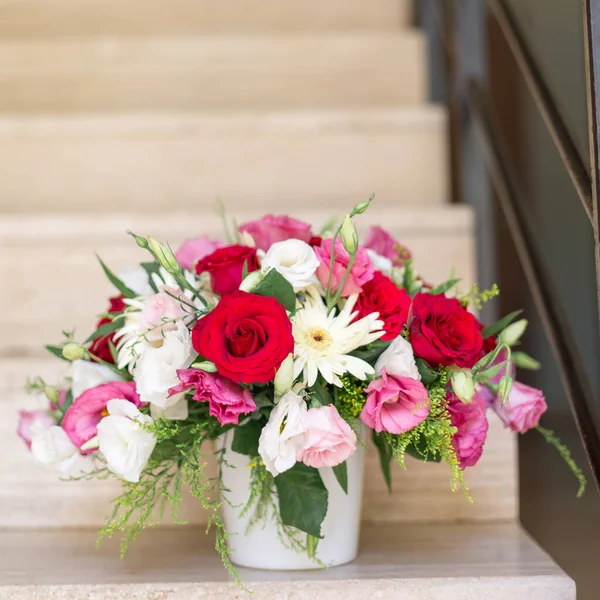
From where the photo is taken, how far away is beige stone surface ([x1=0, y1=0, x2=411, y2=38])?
6.59ft

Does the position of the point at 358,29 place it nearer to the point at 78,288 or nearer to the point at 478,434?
the point at 78,288

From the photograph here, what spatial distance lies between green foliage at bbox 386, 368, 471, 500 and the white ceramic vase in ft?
0.29

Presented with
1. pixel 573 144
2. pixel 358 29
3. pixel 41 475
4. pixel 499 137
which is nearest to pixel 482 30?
pixel 499 137

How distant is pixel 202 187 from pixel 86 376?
2.57 feet

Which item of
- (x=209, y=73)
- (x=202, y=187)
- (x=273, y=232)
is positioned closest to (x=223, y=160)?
(x=202, y=187)

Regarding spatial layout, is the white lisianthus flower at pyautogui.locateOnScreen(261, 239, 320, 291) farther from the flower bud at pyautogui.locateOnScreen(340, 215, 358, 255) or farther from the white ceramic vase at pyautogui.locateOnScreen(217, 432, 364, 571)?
the white ceramic vase at pyautogui.locateOnScreen(217, 432, 364, 571)

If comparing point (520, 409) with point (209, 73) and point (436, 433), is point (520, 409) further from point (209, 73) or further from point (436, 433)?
point (209, 73)

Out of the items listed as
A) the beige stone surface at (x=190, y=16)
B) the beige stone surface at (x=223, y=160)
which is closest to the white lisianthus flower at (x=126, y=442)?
the beige stone surface at (x=223, y=160)

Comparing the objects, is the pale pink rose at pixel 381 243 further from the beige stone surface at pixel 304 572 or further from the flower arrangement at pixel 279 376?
the beige stone surface at pixel 304 572

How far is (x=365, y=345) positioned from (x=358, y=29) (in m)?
1.40

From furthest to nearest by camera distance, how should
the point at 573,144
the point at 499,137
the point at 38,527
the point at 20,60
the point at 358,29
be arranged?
the point at 358,29, the point at 20,60, the point at 499,137, the point at 38,527, the point at 573,144

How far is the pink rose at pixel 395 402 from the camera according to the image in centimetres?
75

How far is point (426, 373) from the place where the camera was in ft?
2.60

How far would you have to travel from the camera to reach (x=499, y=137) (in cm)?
134
